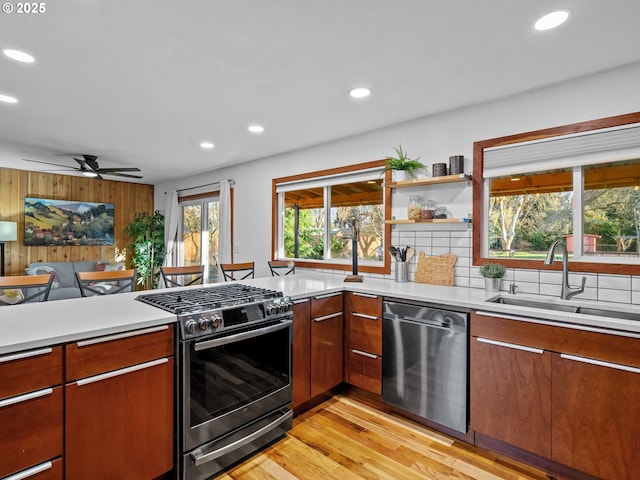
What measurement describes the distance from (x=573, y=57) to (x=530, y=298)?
150 centimetres

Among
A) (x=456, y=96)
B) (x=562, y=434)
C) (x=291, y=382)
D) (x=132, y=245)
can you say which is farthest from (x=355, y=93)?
(x=132, y=245)

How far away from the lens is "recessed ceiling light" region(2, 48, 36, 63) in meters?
1.94

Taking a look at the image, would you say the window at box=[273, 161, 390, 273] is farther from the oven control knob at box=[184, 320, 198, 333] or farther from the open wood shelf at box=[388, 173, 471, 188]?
the oven control knob at box=[184, 320, 198, 333]

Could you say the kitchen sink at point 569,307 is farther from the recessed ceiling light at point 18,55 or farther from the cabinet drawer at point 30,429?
the recessed ceiling light at point 18,55

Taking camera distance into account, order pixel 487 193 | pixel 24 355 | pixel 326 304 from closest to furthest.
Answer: pixel 24 355, pixel 326 304, pixel 487 193

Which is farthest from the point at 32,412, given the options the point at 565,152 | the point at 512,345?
the point at 565,152

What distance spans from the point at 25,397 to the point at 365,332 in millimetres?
1999

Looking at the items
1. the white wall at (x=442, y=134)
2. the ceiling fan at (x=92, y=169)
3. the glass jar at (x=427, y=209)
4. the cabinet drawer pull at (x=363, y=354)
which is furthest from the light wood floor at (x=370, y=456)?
the ceiling fan at (x=92, y=169)

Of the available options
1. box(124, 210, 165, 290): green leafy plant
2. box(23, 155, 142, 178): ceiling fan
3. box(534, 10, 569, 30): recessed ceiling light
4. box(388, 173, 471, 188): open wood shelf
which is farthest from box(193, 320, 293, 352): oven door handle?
box(124, 210, 165, 290): green leafy plant

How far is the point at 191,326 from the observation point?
1.71m

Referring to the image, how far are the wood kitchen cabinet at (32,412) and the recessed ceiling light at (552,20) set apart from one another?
2.63 m

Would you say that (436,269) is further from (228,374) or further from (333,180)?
(228,374)

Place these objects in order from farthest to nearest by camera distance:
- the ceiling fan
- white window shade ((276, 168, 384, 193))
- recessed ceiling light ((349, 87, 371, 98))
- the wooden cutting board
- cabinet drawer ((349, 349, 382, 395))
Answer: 1. the ceiling fan
2. white window shade ((276, 168, 384, 193))
3. the wooden cutting board
4. cabinet drawer ((349, 349, 382, 395))
5. recessed ceiling light ((349, 87, 371, 98))

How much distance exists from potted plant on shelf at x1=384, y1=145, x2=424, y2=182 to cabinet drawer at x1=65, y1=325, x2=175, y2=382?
220 centimetres
